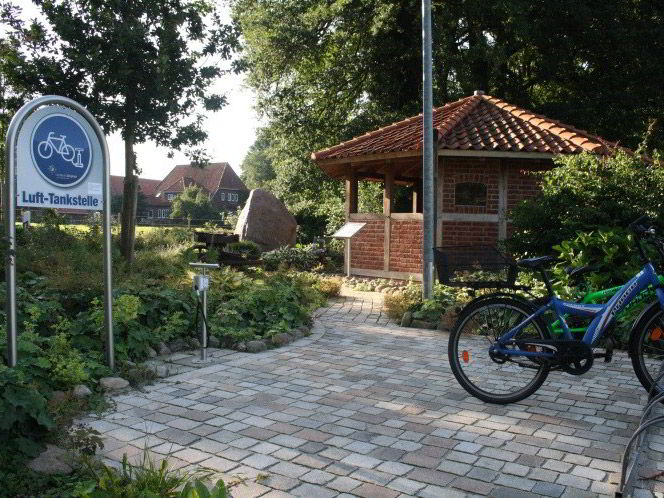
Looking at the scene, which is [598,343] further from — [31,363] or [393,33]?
[393,33]

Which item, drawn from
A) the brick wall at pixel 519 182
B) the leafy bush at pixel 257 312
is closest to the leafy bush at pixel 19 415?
the leafy bush at pixel 257 312

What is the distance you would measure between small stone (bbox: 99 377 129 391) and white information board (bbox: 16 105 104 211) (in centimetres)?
143

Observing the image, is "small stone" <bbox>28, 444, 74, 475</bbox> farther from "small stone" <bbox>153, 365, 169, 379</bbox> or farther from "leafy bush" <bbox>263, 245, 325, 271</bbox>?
"leafy bush" <bbox>263, 245, 325, 271</bbox>

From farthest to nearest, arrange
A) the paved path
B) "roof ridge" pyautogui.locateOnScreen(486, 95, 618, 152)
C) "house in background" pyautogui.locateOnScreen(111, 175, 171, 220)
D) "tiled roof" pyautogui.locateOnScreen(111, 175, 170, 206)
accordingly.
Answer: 1. "house in background" pyautogui.locateOnScreen(111, 175, 171, 220)
2. "tiled roof" pyautogui.locateOnScreen(111, 175, 170, 206)
3. "roof ridge" pyautogui.locateOnScreen(486, 95, 618, 152)
4. the paved path

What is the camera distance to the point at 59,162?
4.82 m

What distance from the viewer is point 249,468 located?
3416 millimetres

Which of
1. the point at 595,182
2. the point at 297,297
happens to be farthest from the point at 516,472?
the point at 595,182

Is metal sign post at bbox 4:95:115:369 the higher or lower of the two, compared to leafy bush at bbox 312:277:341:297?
higher

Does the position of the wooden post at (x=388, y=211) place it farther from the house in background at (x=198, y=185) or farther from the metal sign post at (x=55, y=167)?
the house in background at (x=198, y=185)

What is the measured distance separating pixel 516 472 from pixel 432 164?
6355mm

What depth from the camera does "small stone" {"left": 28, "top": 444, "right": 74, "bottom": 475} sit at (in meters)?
3.09

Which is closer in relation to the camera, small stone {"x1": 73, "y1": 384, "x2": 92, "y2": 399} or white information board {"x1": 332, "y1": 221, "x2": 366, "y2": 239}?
small stone {"x1": 73, "y1": 384, "x2": 92, "y2": 399}

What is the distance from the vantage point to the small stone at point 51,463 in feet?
10.1

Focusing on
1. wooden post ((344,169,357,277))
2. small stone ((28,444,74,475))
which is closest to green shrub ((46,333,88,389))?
small stone ((28,444,74,475))
